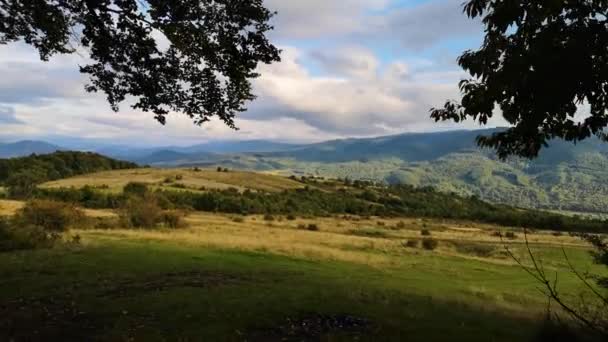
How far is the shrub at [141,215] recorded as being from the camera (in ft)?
161

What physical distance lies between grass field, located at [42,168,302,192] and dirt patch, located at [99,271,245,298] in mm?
86504

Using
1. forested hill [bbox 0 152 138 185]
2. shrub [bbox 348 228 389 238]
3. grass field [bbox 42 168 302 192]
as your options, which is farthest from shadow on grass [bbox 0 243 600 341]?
forested hill [bbox 0 152 138 185]

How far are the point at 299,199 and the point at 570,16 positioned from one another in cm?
12131

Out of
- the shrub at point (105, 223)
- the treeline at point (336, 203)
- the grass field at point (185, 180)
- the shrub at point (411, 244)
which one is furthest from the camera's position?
the grass field at point (185, 180)

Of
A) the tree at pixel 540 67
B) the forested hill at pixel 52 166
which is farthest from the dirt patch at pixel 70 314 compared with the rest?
the forested hill at pixel 52 166

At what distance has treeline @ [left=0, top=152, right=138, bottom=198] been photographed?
385ft

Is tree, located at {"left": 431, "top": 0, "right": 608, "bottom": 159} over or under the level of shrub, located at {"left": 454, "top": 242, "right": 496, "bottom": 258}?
over

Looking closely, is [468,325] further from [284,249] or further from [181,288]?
[284,249]

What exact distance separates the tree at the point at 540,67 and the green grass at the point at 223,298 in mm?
5519

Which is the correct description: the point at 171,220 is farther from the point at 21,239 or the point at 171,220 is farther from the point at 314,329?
the point at 314,329

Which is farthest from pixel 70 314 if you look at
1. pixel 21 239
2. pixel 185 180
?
pixel 185 180

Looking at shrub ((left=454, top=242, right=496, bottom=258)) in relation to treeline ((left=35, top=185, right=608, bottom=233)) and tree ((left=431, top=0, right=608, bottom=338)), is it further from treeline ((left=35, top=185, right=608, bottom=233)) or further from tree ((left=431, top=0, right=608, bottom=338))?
tree ((left=431, top=0, right=608, bottom=338))

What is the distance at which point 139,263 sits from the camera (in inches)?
939

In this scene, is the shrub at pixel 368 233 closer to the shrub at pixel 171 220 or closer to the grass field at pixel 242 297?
the shrub at pixel 171 220
